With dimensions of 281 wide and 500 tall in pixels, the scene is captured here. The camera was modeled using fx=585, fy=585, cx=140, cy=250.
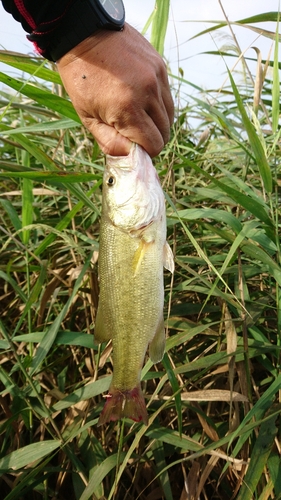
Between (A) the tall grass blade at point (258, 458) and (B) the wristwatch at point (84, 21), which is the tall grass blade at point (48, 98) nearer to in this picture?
(B) the wristwatch at point (84, 21)

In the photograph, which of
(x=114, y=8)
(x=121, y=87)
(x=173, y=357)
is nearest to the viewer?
(x=121, y=87)

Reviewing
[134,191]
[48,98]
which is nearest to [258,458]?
[134,191]

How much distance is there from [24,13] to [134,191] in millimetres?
646

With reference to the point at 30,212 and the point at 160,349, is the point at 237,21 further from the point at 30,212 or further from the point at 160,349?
the point at 160,349

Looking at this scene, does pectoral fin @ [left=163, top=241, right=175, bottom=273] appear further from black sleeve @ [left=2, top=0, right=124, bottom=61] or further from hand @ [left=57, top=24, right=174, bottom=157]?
black sleeve @ [left=2, top=0, right=124, bottom=61]

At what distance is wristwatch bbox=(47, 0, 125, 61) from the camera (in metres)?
1.72

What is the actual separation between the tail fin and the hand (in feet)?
2.61

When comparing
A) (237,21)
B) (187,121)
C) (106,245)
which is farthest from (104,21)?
(187,121)

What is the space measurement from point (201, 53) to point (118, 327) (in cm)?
165

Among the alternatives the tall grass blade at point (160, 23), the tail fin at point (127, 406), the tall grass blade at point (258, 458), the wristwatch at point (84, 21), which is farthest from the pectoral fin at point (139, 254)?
the tall grass blade at point (160, 23)

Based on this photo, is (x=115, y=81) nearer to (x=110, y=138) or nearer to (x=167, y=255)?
(x=110, y=138)

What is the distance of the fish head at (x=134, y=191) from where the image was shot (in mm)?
1854

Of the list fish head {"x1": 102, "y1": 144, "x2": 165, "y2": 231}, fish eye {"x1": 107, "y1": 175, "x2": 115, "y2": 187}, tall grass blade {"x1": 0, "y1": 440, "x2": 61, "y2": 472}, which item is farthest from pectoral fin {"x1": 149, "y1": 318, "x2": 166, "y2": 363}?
tall grass blade {"x1": 0, "y1": 440, "x2": 61, "y2": 472}

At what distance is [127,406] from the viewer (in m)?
1.92
